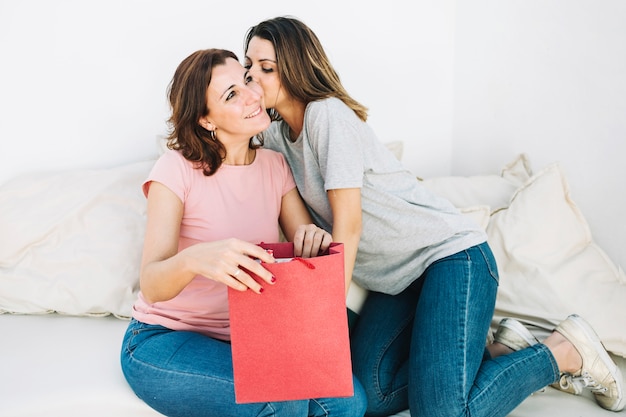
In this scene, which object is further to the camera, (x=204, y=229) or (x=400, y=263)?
(x=400, y=263)

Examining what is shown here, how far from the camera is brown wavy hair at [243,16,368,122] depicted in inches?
54.7

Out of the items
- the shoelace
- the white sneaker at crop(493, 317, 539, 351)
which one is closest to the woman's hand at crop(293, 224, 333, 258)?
the white sneaker at crop(493, 317, 539, 351)

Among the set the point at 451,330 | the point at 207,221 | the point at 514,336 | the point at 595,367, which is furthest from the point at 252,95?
the point at 595,367

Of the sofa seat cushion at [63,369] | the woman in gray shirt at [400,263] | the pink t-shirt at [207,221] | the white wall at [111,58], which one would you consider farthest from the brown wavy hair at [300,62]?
the sofa seat cushion at [63,369]

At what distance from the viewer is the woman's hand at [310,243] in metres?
1.16

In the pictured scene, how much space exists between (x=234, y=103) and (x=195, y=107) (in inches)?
3.4

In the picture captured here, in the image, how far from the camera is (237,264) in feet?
3.25

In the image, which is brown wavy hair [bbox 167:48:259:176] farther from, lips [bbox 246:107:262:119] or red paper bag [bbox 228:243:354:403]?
red paper bag [bbox 228:243:354:403]

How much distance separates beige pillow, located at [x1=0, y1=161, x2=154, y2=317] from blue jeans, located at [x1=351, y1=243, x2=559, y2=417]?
65 centimetres

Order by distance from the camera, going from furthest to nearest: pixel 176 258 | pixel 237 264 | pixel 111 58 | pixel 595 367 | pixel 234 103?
pixel 111 58 → pixel 595 367 → pixel 234 103 → pixel 176 258 → pixel 237 264

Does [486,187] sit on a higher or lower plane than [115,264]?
higher

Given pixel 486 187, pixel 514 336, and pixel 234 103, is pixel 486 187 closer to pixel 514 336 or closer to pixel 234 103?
pixel 514 336

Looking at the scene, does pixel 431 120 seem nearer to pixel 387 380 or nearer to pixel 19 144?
pixel 387 380

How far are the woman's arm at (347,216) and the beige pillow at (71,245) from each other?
61 centimetres
